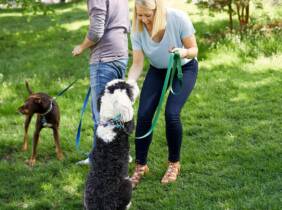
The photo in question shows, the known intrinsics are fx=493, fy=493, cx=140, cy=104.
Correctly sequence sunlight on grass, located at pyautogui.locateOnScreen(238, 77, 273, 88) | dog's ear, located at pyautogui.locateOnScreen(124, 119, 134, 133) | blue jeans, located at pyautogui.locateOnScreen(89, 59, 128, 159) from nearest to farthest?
dog's ear, located at pyautogui.locateOnScreen(124, 119, 134, 133), blue jeans, located at pyautogui.locateOnScreen(89, 59, 128, 159), sunlight on grass, located at pyautogui.locateOnScreen(238, 77, 273, 88)

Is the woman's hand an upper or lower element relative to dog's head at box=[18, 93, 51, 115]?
upper

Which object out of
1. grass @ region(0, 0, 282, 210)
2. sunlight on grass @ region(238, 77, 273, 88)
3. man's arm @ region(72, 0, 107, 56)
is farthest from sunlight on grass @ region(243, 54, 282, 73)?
man's arm @ region(72, 0, 107, 56)

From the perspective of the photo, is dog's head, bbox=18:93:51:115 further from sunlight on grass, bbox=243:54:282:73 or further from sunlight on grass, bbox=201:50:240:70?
sunlight on grass, bbox=243:54:282:73

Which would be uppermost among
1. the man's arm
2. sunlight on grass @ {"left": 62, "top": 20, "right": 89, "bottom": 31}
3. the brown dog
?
the man's arm

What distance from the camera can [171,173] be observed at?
5.05 m

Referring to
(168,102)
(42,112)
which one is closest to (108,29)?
(168,102)

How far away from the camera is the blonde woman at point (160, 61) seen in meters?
4.50

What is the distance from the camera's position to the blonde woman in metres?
4.50

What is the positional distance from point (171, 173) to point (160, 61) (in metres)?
1.18

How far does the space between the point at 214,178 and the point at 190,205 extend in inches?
22.9

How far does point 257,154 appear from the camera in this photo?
5.41 m

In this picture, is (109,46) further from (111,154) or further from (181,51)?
(111,154)

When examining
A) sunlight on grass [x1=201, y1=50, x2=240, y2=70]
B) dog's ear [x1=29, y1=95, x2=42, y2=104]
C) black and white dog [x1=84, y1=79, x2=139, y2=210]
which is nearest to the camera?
black and white dog [x1=84, y1=79, x2=139, y2=210]

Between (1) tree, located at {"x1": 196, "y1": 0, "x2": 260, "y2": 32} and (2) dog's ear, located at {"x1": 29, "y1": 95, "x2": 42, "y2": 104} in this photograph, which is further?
(1) tree, located at {"x1": 196, "y1": 0, "x2": 260, "y2": 32}
